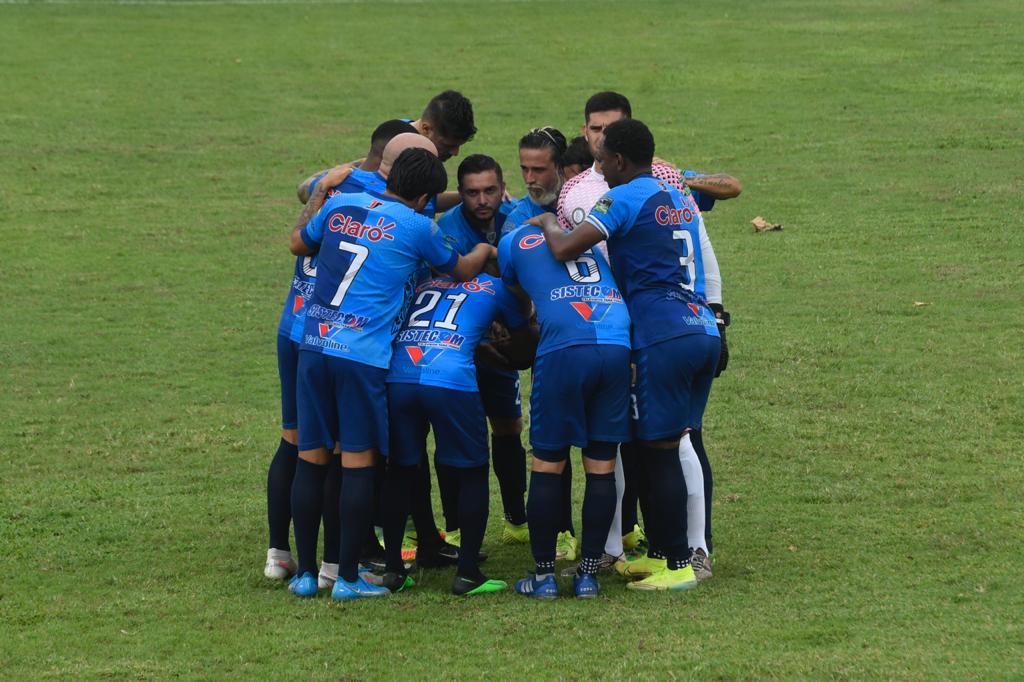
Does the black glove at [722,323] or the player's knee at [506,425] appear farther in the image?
the player's knee at [506,425]

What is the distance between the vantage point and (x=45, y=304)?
48.2ft

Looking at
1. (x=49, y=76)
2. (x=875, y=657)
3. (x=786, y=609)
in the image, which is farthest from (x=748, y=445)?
(x=49, y=76)

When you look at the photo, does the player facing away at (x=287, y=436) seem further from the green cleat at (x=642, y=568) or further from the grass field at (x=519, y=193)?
the green cleat at (x=642, y=568)

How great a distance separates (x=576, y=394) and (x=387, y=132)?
1.91m

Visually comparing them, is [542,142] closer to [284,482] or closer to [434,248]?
[434,248]

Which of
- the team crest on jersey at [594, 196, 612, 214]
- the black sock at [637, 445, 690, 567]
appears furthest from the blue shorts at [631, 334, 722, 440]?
the team crest on jersey at [594, 196, 612, 214]

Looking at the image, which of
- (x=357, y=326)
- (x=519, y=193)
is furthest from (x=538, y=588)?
(x=519, y=193)

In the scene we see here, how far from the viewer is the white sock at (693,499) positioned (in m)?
7.50

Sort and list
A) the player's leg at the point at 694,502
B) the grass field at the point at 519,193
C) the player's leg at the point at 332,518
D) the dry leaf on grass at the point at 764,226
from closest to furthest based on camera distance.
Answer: the grass field at the point at 519,193 < the player's leg at the point at 332,518 < the player's leg at the point at 694,502 < the dry leaf on grass at the point at 764,226

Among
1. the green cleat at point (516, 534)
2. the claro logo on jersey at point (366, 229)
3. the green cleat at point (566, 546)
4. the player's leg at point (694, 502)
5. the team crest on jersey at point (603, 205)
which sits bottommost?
the green cleat at point (516, 534)

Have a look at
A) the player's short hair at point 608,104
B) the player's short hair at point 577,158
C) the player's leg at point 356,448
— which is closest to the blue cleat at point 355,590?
the player's leg at point 356,448

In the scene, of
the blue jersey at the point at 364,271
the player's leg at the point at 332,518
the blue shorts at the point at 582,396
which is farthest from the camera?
the player's leg at the point at 332,518

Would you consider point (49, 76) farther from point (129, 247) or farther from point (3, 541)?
point (3, 541)

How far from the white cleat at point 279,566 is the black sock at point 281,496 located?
4cm
